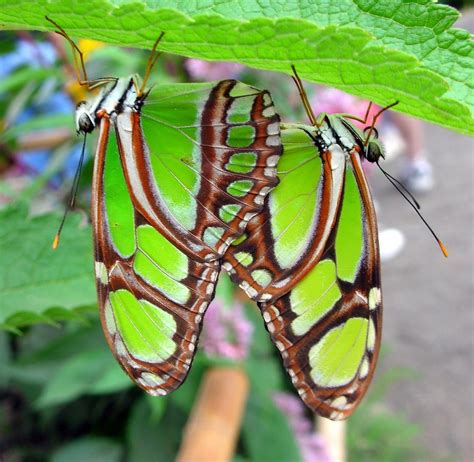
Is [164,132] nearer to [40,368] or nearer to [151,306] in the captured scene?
[151,306]

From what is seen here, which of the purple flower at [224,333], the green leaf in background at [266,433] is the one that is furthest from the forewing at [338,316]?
the green leaf in background at [266,433]

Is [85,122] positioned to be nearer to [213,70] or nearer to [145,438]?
[213,70]

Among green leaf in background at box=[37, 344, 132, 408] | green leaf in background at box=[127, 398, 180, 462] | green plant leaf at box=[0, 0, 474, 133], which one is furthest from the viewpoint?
green leaf in background at box=[127, 398, 180, 462]

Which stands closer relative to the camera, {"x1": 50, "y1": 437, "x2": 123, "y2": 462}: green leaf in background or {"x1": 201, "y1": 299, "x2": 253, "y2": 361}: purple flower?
{"x1": 201, "y1": 299, "x2": 253, "y2": 361}: purple flower

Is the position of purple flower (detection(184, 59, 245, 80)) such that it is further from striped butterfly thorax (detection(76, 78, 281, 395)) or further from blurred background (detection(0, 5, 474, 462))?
striped butterfly thorax (detection(76, 78, 281, 395))

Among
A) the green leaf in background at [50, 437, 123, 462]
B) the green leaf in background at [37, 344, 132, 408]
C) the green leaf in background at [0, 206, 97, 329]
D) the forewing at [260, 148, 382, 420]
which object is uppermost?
the forewing at [260, 148, 382, 420]

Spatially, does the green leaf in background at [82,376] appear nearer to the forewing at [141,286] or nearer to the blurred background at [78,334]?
the blurred background at [78,334]

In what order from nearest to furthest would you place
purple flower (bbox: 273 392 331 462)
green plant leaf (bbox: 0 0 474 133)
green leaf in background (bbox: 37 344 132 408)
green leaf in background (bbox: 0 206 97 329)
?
green plant leaf (bbox: 0 0 474 133), green leaf in background (bbox: 0 206 97 329), green leaf in background (bbox: 37 344 132 408), purple flower (bbox: 273 392 331 462)

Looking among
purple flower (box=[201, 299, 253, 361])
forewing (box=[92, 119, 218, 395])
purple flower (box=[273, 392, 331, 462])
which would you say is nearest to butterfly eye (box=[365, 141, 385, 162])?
forewing (box=[92, 119, 218, 395])
